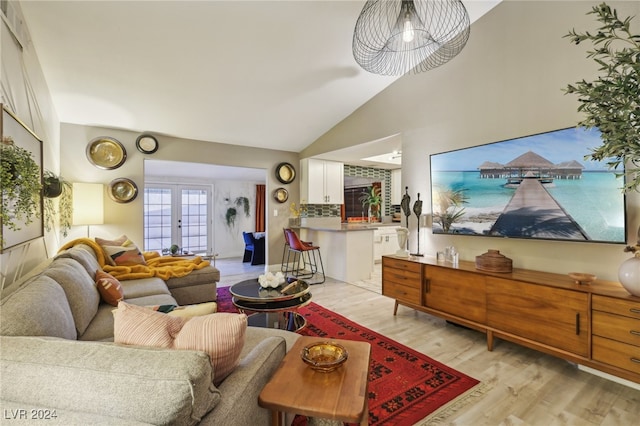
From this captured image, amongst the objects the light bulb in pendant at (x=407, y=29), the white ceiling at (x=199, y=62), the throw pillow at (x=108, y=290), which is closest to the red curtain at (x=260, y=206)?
the white ceiling at (x=199, y=62)

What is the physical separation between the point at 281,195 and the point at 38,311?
4.54 meters

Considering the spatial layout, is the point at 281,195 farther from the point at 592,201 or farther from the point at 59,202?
the point at 592,201

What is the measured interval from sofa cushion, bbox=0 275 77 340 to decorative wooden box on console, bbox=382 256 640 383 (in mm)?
2860

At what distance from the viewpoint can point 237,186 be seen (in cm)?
792

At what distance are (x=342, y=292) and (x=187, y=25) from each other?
12.1ft

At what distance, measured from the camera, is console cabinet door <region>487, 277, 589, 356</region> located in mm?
2000

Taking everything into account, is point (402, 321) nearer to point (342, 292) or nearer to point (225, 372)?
point (342, 292)

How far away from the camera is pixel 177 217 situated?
7.18 m

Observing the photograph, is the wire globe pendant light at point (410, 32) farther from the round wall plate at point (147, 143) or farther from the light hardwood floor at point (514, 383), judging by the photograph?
the round wall plate at point (147, 143)

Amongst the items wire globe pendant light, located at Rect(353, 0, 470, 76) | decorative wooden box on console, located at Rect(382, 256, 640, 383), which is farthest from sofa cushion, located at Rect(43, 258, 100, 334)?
decorative wooden box on console, located at Rect(382, 256, 640, 383)

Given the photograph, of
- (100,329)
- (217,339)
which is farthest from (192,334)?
(100,329)

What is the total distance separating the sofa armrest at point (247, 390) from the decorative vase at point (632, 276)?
2.25m

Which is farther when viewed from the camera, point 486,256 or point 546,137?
point 486,256

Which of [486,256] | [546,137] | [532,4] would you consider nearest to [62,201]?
[486,256]
